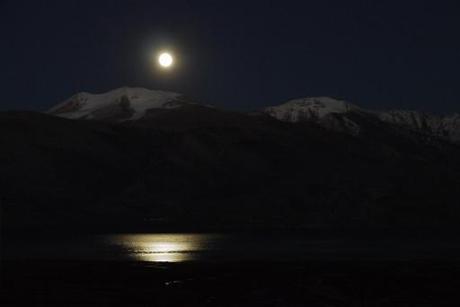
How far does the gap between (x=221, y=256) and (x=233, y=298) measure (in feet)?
245

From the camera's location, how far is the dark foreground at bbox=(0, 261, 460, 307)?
9356cm

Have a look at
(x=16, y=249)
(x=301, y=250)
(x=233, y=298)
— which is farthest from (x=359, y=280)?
(x=16, y=249)

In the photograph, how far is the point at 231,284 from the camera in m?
111

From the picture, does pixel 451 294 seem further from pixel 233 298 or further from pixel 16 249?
pixel 16 249

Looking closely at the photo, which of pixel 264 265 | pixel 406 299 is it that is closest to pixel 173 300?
pixel 406 299

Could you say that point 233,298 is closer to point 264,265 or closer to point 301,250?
point 264,265

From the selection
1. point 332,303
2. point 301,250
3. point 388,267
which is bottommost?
point 332,303

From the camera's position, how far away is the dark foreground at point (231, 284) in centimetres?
9356

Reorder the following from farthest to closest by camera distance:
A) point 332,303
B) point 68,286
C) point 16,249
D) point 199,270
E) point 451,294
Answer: point 16,249
point 199,270
point 68,286
point 451,294
point 332,303

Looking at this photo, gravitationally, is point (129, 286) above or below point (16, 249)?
below

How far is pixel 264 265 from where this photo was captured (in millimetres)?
144000

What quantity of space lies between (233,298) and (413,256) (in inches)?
3249

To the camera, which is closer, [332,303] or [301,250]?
[332,303]

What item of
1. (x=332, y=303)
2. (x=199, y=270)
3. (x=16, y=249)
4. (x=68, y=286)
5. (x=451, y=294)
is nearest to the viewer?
(x=332, y=303)
